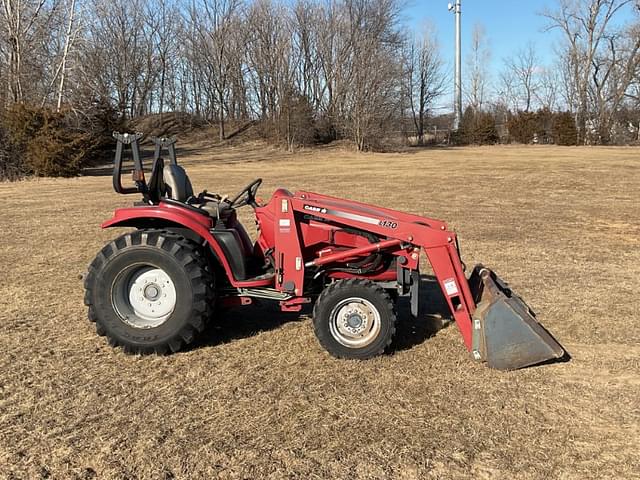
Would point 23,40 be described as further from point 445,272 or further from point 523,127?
point 523,127

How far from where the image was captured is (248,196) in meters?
4.79

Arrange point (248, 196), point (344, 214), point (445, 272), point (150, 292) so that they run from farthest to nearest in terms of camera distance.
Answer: point (248, 196) → point (150, 292) → point (344, 214) → point (445, 272)

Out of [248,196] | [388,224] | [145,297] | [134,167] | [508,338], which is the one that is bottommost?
[508,338]

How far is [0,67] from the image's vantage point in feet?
86.8

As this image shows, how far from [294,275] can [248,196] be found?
31.6 inches

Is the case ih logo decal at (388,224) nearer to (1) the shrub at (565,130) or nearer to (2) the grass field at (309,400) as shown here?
(2) the grass field at (309,400)

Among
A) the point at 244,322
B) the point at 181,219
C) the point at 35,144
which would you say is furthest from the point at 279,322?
the point at 35,144

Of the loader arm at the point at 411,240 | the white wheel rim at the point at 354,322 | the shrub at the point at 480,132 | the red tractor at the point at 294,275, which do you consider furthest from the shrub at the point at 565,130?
the white wheel rim at the point at 354,322

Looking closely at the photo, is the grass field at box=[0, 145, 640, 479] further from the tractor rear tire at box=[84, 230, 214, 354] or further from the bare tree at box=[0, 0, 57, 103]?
the bare tree at box=[0, 0, 57, 103]

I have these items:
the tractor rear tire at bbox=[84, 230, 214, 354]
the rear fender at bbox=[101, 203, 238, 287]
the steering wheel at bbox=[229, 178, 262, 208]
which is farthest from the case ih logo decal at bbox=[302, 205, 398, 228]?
the tractor rear tire at bbox=[84, 230, 214, 354]

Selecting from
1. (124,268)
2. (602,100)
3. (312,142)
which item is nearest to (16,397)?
(124,268)

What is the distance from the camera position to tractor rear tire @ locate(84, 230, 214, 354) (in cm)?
431

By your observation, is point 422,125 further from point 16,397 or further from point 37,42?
point 16,397

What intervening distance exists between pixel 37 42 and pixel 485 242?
2485 centimetres
